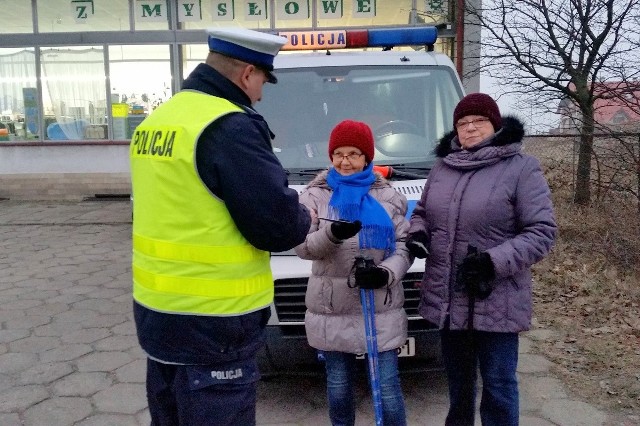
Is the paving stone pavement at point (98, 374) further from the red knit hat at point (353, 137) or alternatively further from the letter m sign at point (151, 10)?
the letter m sign at point (151, 10)

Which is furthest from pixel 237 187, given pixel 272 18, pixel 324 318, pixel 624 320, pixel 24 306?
pixel 272 18

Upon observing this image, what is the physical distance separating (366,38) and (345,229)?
228cm

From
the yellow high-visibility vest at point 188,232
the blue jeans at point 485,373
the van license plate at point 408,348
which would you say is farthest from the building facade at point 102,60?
the yellow high-visibility vest at point 188,232

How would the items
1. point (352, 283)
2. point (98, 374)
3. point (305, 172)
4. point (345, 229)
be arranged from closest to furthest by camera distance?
point (345, 229), point (352, 283), point (305, 172), point (98, 374)

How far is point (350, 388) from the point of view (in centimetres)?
288

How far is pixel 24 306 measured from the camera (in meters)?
5.65

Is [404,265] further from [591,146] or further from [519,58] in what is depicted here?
[519,58]

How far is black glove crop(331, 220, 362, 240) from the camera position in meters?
2.44

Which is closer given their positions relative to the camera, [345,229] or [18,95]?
[345,229]

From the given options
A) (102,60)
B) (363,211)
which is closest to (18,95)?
(102,60)

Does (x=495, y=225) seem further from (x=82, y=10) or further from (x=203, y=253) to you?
(x=82, y=10)

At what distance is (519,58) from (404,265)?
5.92m

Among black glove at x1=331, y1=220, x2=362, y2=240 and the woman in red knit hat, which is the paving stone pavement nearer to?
the woman in red knit hat

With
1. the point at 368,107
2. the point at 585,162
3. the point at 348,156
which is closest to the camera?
the point at 348,156
